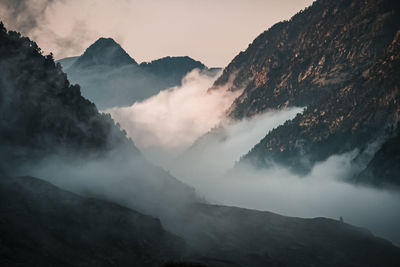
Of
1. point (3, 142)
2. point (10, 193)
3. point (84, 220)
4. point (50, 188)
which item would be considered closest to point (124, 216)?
point (84, 220)

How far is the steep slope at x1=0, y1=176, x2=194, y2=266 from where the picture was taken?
117312mm

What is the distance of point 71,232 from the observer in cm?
14000

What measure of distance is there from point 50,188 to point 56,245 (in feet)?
132

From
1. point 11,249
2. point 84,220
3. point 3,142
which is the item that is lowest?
point 11,249

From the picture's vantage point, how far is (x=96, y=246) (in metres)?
138

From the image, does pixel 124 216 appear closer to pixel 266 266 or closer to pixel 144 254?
pixel 144 254

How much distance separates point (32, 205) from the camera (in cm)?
14512

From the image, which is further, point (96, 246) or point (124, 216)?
point (124, 216)

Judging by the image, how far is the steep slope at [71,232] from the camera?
117 meters

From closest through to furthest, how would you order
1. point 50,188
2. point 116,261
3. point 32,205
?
point 116,261, point 32,205, point 50,188

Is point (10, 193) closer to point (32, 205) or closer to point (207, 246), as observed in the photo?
point (32, 205)

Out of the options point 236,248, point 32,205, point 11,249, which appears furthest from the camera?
point 236,248

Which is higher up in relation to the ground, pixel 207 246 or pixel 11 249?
pixel 207 246

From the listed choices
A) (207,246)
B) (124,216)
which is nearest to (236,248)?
(207,246)
